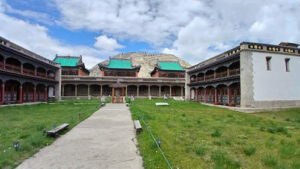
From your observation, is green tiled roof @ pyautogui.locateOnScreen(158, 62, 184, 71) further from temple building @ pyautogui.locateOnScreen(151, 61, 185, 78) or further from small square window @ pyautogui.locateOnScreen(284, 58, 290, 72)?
small square window @ pyautogui.locateOnScreen(284, 58, 290, 72)

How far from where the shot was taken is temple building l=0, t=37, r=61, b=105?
66.9 feet

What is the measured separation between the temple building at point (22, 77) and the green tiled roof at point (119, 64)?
623 inches

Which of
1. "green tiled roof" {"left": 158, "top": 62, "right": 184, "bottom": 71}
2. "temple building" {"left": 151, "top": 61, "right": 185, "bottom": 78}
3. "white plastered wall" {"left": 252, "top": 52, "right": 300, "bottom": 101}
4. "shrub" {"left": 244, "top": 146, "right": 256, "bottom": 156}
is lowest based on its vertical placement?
"shrub" {"left": 244, "top": 146, "right": 256, "bottom": 156}

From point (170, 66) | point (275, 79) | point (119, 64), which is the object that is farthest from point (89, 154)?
point (170, 66)

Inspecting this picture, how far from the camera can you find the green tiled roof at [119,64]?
4757 centimetres

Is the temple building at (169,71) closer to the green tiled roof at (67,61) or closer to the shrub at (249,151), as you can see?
the green tiled roof at (67,61)

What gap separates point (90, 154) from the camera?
5305mm

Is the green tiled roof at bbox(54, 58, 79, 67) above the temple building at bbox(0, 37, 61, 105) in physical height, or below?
above

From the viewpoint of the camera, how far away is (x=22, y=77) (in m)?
23.2

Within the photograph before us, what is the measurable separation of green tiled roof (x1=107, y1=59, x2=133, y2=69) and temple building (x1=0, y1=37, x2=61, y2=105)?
15828 millimetres

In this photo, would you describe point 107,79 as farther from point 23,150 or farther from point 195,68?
point 23,150

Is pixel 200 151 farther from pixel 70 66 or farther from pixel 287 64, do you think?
pixel 70 66

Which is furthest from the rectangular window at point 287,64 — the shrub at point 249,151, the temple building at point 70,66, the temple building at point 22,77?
the temple building at point 70,66

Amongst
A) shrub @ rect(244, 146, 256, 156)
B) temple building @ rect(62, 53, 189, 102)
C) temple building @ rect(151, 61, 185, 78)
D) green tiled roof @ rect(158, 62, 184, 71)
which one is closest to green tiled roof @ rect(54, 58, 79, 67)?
temple building @ rect(62, 53, 189, 102)
